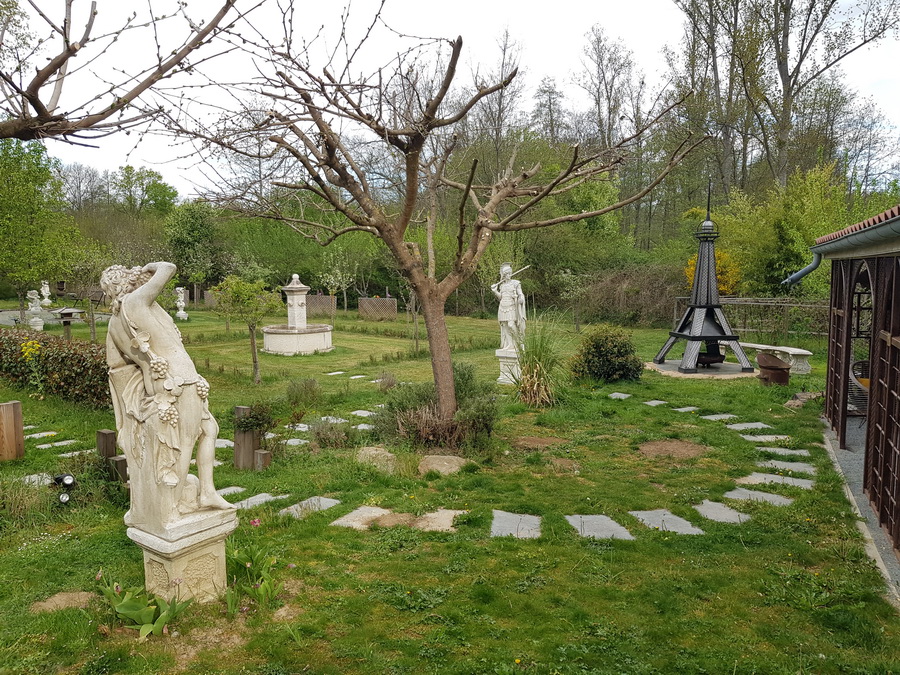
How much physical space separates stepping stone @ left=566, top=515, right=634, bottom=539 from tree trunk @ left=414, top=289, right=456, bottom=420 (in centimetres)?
242

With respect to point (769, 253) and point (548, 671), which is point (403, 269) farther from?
point (769, 253)

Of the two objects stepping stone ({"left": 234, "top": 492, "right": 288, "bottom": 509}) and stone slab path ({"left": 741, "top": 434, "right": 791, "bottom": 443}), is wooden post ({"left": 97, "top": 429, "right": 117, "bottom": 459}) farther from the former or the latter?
stone slab path ({"left": 741, "top": 434, "right": 791, "bottom": 443})

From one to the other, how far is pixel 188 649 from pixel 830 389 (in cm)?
875

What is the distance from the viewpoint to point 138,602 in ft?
10.2

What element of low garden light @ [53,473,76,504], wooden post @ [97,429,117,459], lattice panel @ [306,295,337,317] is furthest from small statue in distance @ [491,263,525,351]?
lattice panel @ [306,295,337,317]

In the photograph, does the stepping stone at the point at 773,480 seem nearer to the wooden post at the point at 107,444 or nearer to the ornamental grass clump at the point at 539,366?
the ornamental grass clump at the point at 539,366

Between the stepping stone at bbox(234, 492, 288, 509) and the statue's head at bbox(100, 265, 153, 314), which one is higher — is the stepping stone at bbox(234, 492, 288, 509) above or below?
below

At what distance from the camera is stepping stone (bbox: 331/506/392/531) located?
4.75 m

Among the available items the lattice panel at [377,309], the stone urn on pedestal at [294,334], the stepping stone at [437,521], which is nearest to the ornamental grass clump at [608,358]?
the stepping stone at [437,521]

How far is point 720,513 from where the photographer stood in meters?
5.08

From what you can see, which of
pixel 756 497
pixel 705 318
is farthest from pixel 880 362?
pixel 705 318

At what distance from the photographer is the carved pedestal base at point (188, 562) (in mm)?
3252

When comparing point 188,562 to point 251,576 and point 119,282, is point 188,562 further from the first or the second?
point 119,282

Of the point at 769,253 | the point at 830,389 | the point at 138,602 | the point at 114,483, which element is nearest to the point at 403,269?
the point at 114,483
